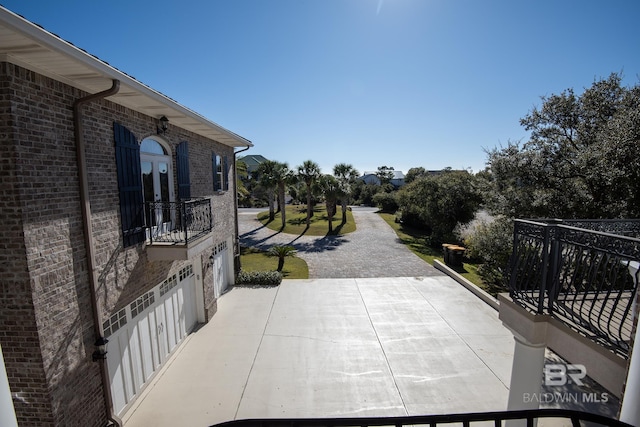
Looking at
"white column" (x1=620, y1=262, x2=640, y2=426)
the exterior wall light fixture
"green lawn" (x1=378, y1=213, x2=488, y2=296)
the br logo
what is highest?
the exterior wall light fixture

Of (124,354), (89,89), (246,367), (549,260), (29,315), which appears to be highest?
(89,89)

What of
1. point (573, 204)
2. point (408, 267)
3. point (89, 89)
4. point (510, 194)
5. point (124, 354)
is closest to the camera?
point (89, 89)

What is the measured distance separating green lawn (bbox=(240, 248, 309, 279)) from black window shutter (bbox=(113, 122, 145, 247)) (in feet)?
31.7

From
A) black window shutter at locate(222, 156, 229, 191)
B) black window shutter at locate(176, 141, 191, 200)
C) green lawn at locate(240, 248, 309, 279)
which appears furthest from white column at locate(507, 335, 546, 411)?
green lawn at locate(240, 248, 309, 279)

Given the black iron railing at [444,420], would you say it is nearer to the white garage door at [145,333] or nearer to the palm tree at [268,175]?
the white garage door at [145,333]

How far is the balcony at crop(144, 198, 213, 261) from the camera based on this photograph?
6.66m

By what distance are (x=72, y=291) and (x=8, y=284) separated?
798 mm

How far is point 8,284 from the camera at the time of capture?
4.04 meters

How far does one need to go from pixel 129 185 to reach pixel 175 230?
1.82m

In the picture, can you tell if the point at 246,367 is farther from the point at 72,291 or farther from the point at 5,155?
the point at 5,155

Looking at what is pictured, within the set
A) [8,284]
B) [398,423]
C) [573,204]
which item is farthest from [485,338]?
[8,284]

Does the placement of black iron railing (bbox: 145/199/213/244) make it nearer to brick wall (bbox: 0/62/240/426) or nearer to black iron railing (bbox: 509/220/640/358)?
brick wall (bbox: 0/62/240/426)

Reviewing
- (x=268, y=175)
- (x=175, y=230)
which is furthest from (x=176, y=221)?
(x=268, y=175)

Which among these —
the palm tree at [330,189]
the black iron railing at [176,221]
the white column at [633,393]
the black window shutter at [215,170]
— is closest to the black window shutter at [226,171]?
the black window shutter at [215,170]
